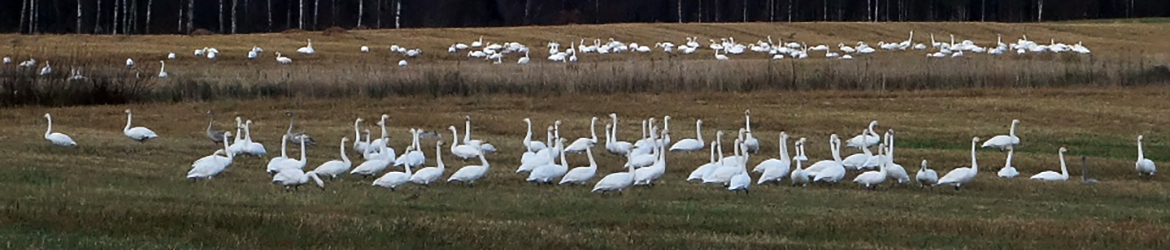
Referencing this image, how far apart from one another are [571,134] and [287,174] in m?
10.4

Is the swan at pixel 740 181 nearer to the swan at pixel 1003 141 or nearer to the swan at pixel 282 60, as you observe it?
the swan at pixel 1003 141

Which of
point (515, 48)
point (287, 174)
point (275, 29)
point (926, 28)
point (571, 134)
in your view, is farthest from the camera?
point (275, 29)

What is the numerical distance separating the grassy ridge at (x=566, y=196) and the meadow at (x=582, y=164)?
0.04 m

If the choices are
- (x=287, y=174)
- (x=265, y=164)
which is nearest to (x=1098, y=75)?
(x=265, y=164)

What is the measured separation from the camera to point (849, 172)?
20062 mm

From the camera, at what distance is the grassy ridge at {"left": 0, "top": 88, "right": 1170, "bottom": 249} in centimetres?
1122

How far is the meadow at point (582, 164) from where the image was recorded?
37.6 ft

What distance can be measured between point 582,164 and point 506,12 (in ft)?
210

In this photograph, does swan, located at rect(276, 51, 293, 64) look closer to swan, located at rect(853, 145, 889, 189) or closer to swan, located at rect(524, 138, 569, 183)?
swan, located at rect(524, 138, 569, 183)

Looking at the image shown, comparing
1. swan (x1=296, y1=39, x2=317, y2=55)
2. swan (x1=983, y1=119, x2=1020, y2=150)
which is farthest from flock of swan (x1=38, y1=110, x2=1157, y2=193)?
swan (x1=296, y1=39, x2=317, y2=55)

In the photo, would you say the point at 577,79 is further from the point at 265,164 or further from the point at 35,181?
the point at 35,181

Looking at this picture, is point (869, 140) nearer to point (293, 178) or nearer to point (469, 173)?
point (469, 173)

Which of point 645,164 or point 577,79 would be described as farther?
point 577,79

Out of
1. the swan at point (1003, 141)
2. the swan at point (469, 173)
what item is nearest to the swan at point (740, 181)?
the swan at point (469, 173)
